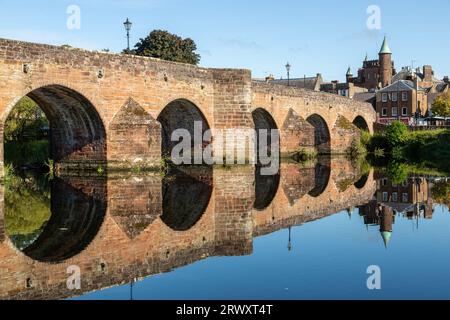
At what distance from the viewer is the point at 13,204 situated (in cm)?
1473

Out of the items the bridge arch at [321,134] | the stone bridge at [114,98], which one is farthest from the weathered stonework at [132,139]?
the bridge arch at [321,134]

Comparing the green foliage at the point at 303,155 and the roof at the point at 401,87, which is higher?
the roof at the point at 401,87

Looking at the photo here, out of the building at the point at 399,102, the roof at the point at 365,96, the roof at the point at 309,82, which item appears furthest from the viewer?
the roof at the point at 309,82

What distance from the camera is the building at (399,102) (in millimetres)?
72000

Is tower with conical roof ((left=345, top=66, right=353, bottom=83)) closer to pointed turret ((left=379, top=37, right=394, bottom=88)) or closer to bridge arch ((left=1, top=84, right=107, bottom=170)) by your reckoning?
pointed turret ((left=379, top=37, right=394, bottom=88))

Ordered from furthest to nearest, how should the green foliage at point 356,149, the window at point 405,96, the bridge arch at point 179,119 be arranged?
the window at point 405,96
the green foliage at point 356,149
the bridge arch at point 179,119

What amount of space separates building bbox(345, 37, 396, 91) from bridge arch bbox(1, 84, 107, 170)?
219 ft

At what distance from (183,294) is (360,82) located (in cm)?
9766

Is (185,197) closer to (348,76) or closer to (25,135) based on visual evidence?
(25,135)

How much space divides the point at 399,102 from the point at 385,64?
19450 millimetres

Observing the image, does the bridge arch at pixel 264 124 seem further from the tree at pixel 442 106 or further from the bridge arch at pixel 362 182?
the tree at pixel 442 106

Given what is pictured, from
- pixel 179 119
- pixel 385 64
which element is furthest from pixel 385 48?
pixel 179 119

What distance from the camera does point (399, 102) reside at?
72.6 meters
